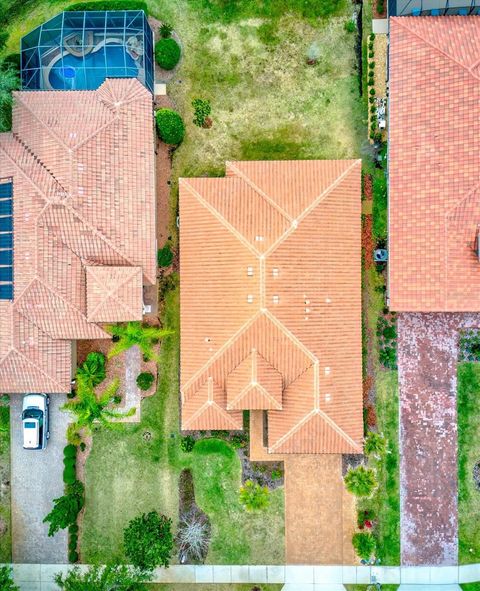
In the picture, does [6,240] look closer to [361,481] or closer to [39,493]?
[39,493]

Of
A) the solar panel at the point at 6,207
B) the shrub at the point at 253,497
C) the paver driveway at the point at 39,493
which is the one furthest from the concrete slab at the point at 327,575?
the solar panel at the point at 6,207

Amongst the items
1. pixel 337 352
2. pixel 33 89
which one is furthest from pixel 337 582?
pixel 33 89

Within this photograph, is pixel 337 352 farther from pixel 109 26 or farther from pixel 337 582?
pixel 109 26

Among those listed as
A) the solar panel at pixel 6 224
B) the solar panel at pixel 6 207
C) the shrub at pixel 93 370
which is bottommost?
the shrub at pixel 93 370

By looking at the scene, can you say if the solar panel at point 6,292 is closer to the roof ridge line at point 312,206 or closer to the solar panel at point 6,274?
the solar panel at point 6,274

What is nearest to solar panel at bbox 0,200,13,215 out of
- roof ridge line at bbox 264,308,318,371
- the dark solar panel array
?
the dark solar panel array

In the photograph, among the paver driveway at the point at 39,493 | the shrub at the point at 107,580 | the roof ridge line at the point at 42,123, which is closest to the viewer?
the shrub at the point at 107,580

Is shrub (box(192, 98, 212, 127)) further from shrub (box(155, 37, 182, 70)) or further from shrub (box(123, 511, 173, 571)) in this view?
shrub (box(123, 511, 173, 571))
